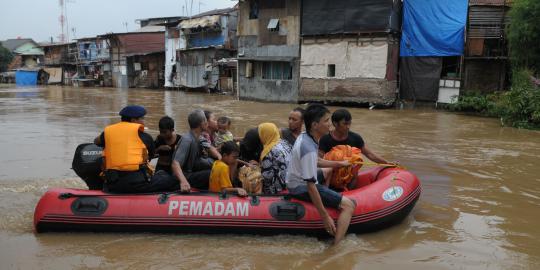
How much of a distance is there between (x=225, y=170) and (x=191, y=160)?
0.42 m

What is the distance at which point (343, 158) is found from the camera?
5.03 m

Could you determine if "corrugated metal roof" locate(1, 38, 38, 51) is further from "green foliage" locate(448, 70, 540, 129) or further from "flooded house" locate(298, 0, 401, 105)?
"green foliage" locate(448, 70, 540, 129)

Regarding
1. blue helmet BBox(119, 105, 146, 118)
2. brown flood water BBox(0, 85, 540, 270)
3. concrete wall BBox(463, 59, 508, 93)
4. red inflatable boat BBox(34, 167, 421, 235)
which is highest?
concrete wall BBox(463, 59, 508, 93)

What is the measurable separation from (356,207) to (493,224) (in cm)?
176

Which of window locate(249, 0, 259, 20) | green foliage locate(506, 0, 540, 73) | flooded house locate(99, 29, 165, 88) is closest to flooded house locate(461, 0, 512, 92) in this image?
green foliage locate(506, 0, 540, 73)

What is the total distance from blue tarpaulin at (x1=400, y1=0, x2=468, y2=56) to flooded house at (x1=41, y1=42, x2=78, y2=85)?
3812 centimetres

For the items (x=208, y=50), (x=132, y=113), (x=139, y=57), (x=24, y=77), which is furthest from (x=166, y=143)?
(x=24, y=77)

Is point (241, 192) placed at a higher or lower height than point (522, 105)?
lower

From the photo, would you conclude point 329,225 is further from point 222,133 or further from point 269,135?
point 222,133

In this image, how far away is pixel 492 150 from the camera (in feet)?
33.5

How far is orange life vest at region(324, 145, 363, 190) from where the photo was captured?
5066mm

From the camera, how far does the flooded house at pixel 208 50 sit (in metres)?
29.6

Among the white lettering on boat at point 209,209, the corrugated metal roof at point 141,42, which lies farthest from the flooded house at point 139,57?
the white lettering on boat at point 209,209

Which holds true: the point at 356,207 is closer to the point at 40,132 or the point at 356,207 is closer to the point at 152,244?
the point at 152,244
